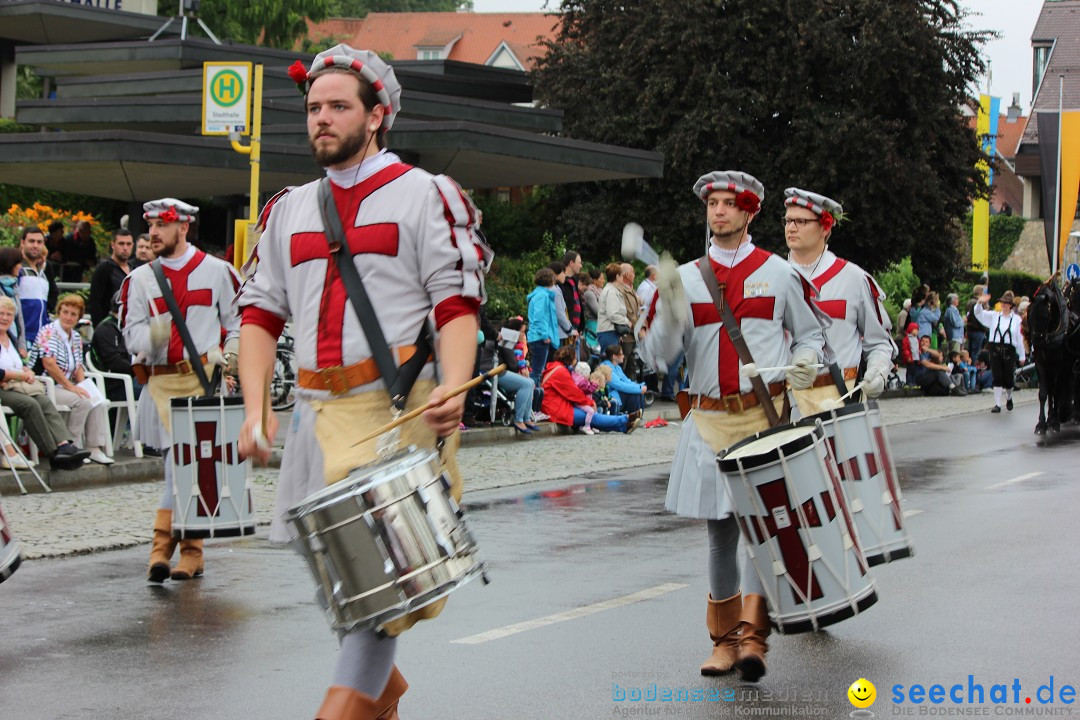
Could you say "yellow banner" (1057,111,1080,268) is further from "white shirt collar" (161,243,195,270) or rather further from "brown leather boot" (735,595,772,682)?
"brown leather boot" (735,595,772,682)

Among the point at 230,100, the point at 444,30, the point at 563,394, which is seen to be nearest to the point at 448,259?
the point at 230,100

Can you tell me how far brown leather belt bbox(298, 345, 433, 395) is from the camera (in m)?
4.59

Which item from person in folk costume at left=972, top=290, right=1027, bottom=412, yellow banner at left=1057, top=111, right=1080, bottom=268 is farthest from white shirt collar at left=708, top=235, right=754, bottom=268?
yellow banner at left=1057, top=111, right=1080, bottom=268

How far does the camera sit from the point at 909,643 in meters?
7.12

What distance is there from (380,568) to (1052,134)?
39.1 metres

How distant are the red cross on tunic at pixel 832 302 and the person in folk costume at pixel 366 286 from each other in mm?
4756

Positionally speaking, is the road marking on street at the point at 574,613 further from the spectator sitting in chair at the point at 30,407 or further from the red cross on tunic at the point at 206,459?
the spectator sitting in chair at the point at 30,407

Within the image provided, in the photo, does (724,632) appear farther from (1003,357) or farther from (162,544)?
(1003,357)

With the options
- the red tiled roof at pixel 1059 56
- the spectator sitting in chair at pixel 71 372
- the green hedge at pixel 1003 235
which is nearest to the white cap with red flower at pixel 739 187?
the spectator sitting in chair at pixel 71 372

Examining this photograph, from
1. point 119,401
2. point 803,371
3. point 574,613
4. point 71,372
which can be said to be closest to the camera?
point 803,371

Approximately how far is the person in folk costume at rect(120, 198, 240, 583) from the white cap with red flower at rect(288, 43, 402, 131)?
4229 mm

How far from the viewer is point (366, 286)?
4.62 metres

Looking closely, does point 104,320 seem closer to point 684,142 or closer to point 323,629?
point 323,629

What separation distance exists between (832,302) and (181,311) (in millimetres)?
3701
